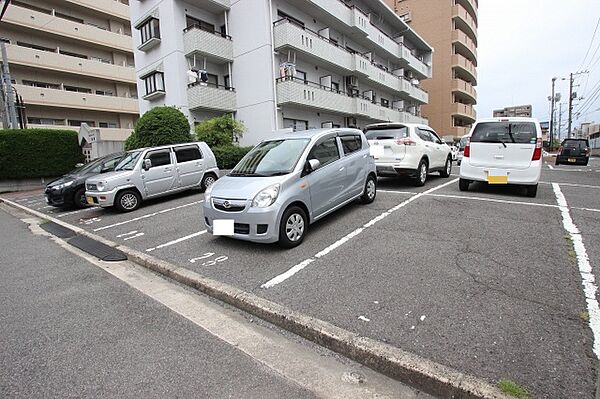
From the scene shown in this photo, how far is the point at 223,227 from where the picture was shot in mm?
4461

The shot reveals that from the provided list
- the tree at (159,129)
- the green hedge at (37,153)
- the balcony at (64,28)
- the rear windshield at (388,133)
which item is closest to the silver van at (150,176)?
the tree at (159,129)

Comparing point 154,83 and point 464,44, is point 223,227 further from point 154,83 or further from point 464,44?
point 464,44

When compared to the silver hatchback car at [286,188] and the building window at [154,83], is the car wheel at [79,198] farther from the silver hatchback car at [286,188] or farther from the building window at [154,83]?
the building window at [154,83]

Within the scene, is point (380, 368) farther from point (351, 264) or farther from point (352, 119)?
point (352, 119)

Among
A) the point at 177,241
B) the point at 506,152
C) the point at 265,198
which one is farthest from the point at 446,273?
the point at 506,152

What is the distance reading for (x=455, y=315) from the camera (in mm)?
2693

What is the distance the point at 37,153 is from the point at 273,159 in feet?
51.0

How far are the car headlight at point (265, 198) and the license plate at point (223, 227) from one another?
1.63ft

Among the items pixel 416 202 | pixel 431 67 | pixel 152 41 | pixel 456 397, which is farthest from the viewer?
pixel 431 67

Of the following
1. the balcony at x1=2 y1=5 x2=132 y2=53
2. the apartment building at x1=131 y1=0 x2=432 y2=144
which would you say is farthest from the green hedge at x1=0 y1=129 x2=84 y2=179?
the balcony at x1=2 y1=5 x2=132 y2=53

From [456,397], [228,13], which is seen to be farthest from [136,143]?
[456,397]

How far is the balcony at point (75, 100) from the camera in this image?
2180 centimetres

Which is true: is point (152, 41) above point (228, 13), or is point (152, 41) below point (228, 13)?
below

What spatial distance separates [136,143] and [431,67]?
31133mm
